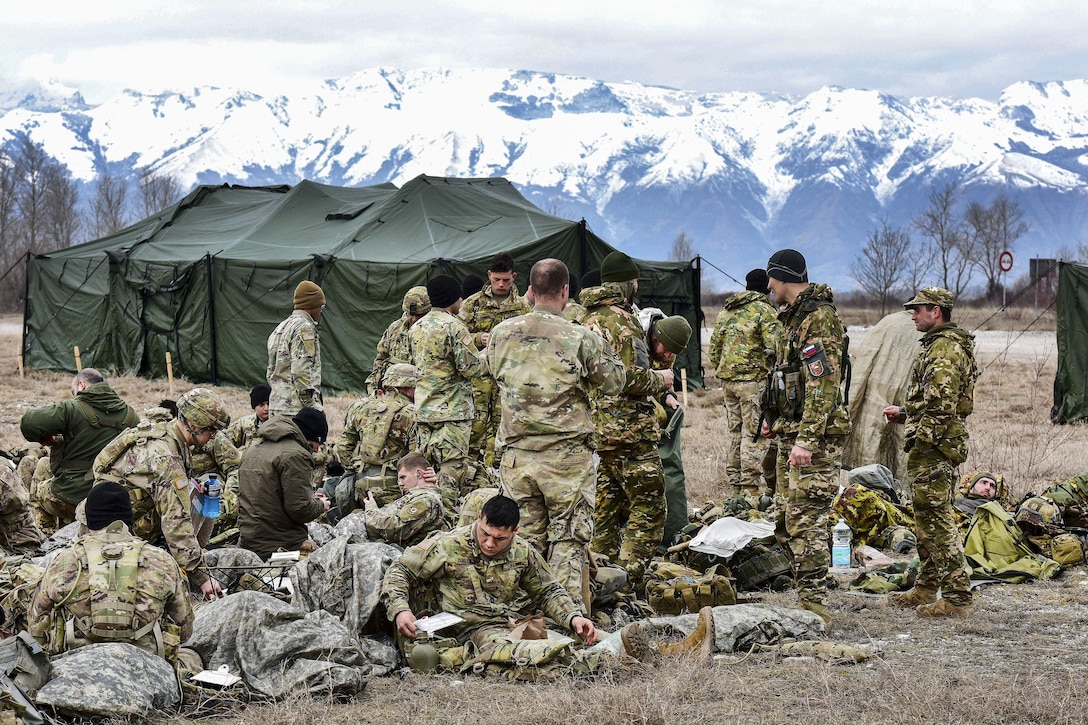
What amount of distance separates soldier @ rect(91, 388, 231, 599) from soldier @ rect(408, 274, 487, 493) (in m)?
1.61

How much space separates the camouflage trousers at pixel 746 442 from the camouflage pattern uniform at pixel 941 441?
2740 millimetres

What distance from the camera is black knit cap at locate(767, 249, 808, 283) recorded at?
241 inches

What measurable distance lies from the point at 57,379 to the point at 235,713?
1640 cm

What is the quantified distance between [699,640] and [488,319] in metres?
4.46

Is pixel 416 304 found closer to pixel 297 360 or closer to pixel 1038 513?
pixel 297 360

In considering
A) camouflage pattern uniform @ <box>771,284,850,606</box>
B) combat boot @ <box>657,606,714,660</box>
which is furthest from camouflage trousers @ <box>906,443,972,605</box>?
combat boot @ <box>657,606,714,660</box>

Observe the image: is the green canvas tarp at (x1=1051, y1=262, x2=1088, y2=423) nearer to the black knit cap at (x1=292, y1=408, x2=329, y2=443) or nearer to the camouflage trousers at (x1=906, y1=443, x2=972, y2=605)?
the camouflage trousers at (x1=906, y1=443, x2=972, y2=605)

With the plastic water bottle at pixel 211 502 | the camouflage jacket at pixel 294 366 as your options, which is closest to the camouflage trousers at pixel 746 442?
the camouflage jacket at pixel 294 366

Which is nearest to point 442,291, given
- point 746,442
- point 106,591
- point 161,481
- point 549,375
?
point 161,481

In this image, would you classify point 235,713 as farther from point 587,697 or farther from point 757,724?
point 757,724

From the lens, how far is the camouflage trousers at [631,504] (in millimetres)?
6816

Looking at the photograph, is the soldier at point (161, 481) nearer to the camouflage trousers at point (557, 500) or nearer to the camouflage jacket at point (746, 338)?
the camouflage trousers at point (557, 500)

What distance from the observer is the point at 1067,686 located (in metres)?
4.81

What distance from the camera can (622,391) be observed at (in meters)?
6.68
